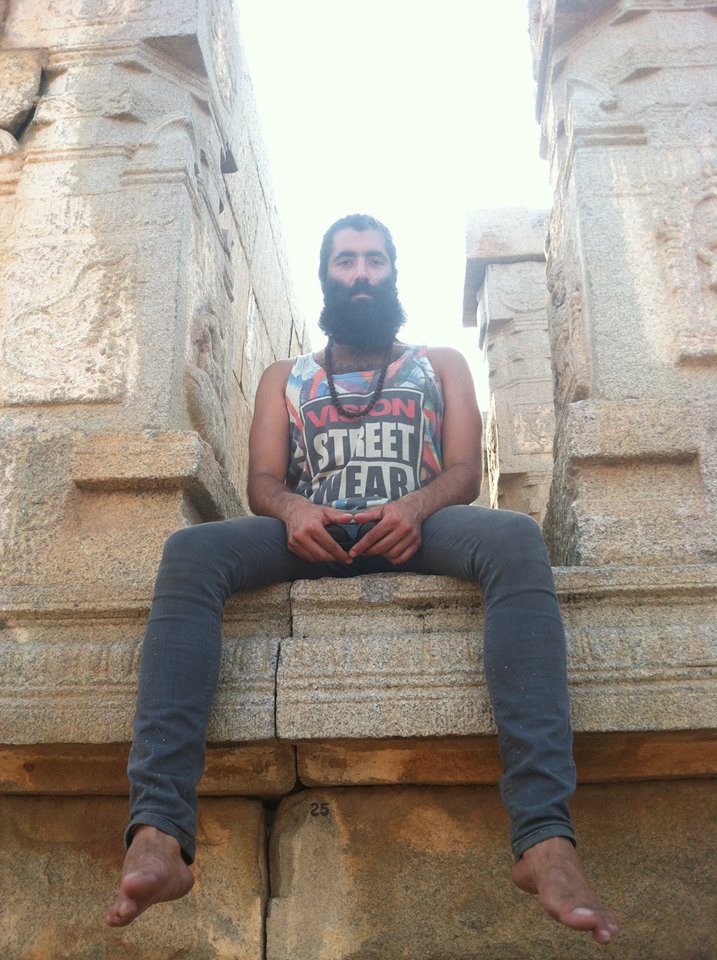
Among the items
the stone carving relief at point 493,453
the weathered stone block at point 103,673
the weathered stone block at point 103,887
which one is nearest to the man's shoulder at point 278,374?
the weathered stone block at point 103,673

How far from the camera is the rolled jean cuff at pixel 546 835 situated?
178 cm

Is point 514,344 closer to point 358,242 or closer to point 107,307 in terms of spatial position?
point 358,242

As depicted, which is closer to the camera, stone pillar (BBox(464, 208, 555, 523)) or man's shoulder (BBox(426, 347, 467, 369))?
man's shoulder (BBox(426, 347, 467, 369))

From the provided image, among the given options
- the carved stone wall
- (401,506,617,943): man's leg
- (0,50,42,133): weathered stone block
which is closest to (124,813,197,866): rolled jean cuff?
(401,506,617,943): man's leg

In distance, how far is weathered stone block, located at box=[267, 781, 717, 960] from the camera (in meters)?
2.22

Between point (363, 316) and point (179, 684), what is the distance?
151cm

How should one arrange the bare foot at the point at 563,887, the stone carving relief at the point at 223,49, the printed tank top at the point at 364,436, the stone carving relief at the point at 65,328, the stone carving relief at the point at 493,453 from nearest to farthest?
the bare foot at the point at 563,887 → the printed tank top at the point at 364,436 → the stone carving relief at the point at 65,328 → the stone carving relief at the point at 223,49 → the stone carving relief at the point at 493,453

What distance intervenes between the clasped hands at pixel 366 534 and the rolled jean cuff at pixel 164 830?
2.73ft

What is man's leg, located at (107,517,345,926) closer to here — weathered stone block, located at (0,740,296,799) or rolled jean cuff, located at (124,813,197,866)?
rolled jean cuff, located at (124,813,197,866)

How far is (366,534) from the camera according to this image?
2.46m

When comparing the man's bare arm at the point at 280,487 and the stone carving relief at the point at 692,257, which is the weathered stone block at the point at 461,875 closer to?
the man's bare arm at the point at 280,487

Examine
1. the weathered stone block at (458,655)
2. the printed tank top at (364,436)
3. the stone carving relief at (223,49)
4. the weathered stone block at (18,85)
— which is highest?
the stone carving relief at (223,49)

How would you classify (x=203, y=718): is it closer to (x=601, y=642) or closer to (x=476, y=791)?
(x=476, y=791)

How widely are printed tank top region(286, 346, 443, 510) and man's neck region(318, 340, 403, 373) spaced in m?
0.06
